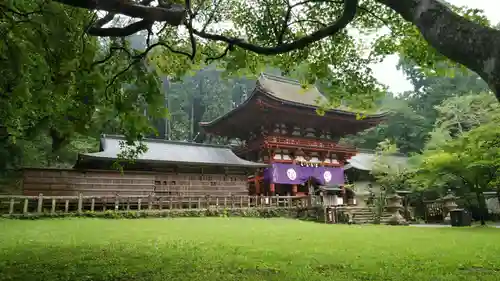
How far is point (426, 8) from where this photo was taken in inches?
120

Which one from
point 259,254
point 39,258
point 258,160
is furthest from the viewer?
point 258,160

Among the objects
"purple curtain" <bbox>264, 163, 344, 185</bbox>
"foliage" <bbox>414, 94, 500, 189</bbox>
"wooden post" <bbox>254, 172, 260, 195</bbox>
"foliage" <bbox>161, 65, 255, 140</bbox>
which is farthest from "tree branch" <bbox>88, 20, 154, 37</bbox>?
"foliage" <bbox>161, 65, 255, 140</bbox>

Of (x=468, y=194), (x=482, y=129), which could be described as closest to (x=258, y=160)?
(x=468, y=194)

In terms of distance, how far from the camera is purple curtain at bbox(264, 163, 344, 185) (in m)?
25.5

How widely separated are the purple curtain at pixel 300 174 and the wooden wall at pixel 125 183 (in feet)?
8.89

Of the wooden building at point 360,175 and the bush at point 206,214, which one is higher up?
the wooden building at point 360,175

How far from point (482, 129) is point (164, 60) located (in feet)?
34.5

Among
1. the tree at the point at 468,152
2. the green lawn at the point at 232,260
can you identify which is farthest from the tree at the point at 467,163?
the green lawn at the point at 232,260

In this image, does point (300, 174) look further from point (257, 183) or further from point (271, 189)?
point (257, 183)

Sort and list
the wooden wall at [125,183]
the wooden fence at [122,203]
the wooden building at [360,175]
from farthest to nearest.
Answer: the wooden building at [360,175] → the wooden wall at [125,183] → the wooden fence at [122,203]

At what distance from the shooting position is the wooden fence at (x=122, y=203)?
15.2 metres

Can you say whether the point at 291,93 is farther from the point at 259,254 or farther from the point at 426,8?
the point at 426,8

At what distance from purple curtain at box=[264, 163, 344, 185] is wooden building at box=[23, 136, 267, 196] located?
177cm

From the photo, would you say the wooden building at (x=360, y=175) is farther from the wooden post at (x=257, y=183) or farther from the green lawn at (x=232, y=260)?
the green lawn at (x=232, y=260)
